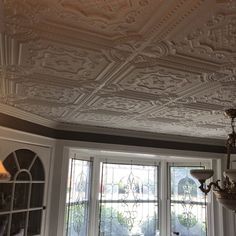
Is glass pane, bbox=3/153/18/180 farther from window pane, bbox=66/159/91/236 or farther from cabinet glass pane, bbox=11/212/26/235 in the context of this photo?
window pane, bbox=66/159/91/236

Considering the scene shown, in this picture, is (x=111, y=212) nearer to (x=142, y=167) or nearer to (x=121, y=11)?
(x=142, y=167)

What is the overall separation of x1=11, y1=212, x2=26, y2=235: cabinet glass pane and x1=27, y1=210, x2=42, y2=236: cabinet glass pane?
0.11 m

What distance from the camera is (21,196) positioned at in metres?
2.97

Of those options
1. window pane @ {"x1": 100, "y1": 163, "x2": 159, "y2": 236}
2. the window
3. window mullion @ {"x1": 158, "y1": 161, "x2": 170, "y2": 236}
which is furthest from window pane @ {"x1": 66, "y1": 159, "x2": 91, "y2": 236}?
window mullion @ {"x1": 158, "y1": 161, "x2": 170, "y2": 236}

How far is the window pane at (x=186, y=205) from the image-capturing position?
14.5 feet

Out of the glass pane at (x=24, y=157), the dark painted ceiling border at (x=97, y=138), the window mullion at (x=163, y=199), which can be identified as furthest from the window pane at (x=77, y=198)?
the window mullion at (x=163, y=199)

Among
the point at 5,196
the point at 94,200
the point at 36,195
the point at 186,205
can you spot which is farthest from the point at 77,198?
the point at 186,205

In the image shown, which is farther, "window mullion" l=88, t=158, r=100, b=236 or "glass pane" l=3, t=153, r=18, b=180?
"window mullion" l=88, t=158, r=100, b=236

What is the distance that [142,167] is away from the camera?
455 centimetres

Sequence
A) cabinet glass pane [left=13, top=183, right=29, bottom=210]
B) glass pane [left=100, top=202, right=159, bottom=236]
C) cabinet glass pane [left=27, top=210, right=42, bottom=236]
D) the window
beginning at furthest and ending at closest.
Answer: glass pane [left=100, top=202, right=159, bottom=236] → the window → cabinet glass pane [left=27, top=210, right=42, bottom=236] → cabinet glass pane [left=13, top=183, right=29, bottom=210]

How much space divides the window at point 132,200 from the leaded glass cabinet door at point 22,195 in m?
0.69

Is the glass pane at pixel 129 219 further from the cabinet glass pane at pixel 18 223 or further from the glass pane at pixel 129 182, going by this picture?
the cabinet glass pane at pixel 18 223

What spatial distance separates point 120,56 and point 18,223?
2266 mm

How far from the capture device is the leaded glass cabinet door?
2.76 m
